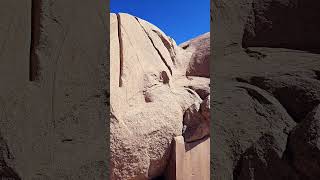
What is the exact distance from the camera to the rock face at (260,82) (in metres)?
0.92

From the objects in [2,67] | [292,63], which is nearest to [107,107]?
[2,67]

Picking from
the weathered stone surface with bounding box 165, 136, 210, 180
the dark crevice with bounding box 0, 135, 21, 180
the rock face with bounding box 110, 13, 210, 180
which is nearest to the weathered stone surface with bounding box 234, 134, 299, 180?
the dark crevice with bounding box 0, 135, 21, 180

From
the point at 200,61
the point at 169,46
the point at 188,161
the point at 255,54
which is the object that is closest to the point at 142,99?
the point at 188,161

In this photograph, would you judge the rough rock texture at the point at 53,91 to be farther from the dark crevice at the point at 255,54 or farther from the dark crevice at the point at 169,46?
the dark crevice at the point at 169,46

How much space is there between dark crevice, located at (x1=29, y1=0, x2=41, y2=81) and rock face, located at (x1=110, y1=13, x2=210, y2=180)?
328 cm

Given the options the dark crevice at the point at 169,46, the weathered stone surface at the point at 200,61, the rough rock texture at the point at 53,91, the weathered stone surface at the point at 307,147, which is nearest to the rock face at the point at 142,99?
the dark crevice at the point at 169,46

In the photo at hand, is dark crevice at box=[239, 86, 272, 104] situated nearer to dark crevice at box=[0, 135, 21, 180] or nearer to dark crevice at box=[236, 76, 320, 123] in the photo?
dark crevice at box=[236, 76, 320, 123]

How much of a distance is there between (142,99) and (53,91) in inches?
151

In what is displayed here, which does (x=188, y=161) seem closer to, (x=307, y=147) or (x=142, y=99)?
(x=142, y=99)

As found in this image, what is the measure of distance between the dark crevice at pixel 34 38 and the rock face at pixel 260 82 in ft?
1.74

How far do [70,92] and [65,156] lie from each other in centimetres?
20

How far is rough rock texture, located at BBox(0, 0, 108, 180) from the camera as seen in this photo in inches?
41.7

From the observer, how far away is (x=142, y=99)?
16.2ft

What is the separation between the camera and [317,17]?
0.94 meters
